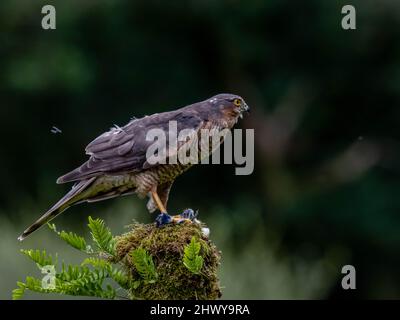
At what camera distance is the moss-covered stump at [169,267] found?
14.1ft

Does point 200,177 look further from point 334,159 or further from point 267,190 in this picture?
point 334,159

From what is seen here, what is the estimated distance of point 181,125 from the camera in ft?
17.9

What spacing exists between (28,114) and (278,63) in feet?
16.2

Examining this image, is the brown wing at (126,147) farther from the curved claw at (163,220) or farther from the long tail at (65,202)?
the curved claw at (163,220)

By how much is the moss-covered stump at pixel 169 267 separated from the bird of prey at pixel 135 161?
0.73 metres

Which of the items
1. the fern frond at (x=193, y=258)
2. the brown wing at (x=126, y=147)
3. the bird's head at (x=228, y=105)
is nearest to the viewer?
the fern frond at (x=193, y=258)

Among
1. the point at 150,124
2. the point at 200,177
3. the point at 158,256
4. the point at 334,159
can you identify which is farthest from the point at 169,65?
the point at 158,256

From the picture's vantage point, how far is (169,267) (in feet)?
14.4

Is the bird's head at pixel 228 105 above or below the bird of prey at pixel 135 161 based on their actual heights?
above

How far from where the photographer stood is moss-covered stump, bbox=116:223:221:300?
4309 mm

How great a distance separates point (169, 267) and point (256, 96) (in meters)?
12.8

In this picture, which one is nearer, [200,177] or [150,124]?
[150,124]

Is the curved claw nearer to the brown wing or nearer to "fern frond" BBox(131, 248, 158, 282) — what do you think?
"fern frond" BBox(131, 248, 158, 282)

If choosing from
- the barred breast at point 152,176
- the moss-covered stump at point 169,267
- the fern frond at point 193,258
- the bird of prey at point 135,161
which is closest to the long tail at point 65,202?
the bird of prey at point 135,161
